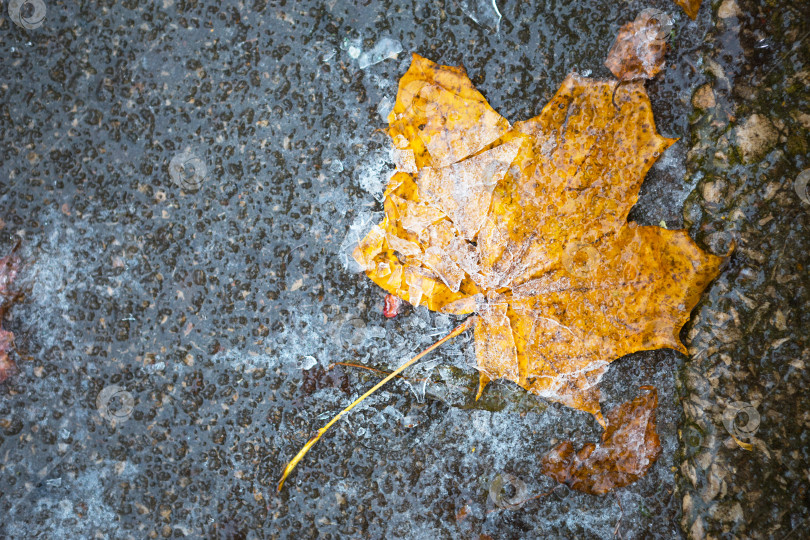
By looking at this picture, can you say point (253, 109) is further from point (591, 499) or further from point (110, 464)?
point (591, 499)

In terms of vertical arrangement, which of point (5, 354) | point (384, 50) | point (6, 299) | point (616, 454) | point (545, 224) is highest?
point (384, 50)

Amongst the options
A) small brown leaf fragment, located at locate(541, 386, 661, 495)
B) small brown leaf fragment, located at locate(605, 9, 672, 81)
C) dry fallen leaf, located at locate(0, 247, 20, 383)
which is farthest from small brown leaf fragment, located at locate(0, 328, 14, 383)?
small brown leaf fragment, located at locate(605, 9, 672, 81)

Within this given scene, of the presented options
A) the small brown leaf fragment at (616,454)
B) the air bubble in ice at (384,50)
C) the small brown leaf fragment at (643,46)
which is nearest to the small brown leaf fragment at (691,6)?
the small brown leaf fragment at (643,46)

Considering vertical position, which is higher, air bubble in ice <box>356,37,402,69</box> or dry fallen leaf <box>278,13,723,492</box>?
air bubble in ice <box>356,37,402,69</box>

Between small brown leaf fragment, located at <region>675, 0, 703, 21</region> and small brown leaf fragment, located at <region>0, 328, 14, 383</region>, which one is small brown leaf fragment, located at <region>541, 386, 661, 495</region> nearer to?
small brown leaf fragment, located at <region>675, 0, 703, 21</region>

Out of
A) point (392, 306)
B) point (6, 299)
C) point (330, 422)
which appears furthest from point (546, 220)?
point (6, 299)

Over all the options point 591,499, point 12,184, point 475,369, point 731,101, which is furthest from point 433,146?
point 12,184

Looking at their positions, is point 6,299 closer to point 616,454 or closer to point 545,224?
point 545,224
